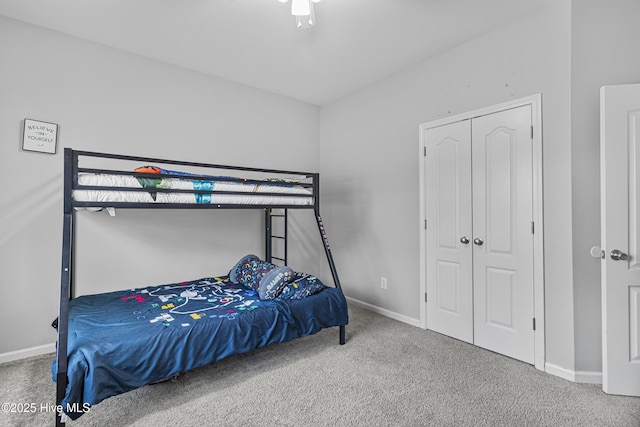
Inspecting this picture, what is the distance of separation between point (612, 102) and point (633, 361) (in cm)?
160

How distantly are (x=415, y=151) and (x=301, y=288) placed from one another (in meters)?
1.79

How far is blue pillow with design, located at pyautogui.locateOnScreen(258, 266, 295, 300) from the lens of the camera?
255cm

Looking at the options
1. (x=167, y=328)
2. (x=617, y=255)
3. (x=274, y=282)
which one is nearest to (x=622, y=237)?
(x=617, y=255)

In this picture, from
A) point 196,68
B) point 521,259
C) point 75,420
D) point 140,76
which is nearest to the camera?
point 75,420

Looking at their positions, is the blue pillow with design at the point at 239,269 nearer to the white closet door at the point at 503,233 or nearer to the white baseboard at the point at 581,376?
the white closet door at the point at 503,233

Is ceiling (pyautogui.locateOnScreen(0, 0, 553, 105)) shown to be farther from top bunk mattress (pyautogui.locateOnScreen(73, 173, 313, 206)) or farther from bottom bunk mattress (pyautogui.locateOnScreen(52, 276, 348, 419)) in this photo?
bottom bunk mattress (pyautogui.locateOnScreen(52, 276, 348, 419))

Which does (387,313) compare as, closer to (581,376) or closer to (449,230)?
(449,230)

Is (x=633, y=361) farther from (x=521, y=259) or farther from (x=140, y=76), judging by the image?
(x=140, y=76)

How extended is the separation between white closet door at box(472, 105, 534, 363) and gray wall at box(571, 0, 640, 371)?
0.28 metres

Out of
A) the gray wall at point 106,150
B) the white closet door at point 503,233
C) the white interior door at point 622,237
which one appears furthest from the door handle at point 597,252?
the gray wall at point 106,150

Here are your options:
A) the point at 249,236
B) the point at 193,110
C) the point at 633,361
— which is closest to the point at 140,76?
the point at 193,110

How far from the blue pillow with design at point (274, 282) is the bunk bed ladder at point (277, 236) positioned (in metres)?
1.04

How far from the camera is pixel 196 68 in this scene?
325cm

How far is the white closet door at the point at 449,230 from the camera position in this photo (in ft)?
9.11
